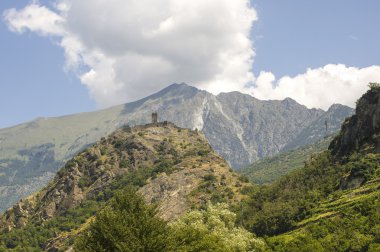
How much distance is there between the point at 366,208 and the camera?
118 metres

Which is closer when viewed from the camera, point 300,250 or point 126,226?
point 126,226

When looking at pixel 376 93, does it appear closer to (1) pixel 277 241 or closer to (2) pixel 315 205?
(2) pixel 315 205

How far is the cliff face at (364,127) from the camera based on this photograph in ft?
508

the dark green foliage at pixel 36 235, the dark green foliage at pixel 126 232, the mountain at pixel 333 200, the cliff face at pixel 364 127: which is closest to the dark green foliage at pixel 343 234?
the mountain at pixel 333 200

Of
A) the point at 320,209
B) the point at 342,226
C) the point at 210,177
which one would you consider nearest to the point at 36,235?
the point at 210,177

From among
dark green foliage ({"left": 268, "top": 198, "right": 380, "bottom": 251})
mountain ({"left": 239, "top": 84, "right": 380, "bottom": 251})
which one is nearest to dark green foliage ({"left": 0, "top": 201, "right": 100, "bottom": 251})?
mountain ({"left": 239, "top": 84, "right": 380, "bottom": 251})

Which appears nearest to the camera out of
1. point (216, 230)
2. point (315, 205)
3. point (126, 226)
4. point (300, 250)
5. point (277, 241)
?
point (126, 226)

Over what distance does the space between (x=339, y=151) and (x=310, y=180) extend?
17437 mm

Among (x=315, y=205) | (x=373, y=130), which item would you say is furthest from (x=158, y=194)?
(x=373, y=130)

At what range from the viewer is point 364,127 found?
15975 cm

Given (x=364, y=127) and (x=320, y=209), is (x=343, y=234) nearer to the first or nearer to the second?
(x=320, y=209)

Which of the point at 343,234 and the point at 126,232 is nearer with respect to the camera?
the point at 126,232

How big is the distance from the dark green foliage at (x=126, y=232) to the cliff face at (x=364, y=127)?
4271 inches

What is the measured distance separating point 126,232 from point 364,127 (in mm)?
119451
